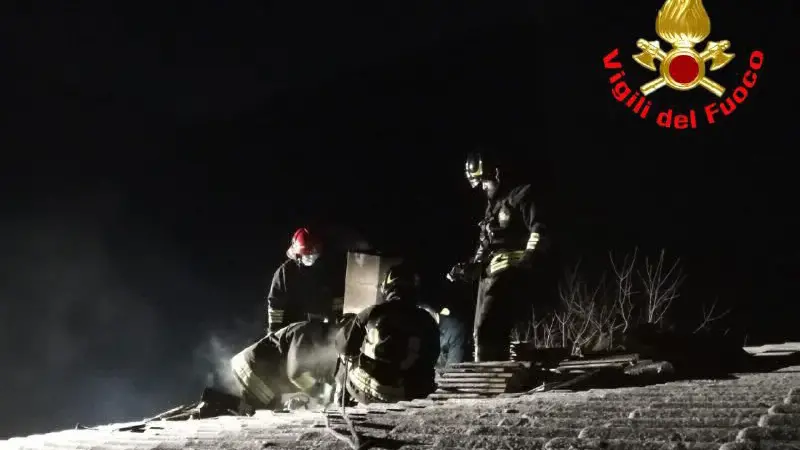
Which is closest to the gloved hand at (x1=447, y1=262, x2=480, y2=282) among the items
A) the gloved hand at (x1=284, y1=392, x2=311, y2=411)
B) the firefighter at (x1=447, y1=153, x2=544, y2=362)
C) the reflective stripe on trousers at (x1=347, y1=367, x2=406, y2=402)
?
the firefighter at (x1=447, y1=153, x2=544, y2=362)

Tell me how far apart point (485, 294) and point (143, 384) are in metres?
33.3

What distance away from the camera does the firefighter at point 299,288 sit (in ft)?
27.8

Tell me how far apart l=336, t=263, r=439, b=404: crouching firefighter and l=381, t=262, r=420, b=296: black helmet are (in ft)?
0.04

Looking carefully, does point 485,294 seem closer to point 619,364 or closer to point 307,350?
point 619,364

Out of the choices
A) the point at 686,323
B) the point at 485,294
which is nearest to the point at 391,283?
the point at 485,294

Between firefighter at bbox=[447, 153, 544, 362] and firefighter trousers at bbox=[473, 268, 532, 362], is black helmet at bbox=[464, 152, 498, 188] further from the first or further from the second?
firefighter trousers at bbox=[473, 268, 532, 362]

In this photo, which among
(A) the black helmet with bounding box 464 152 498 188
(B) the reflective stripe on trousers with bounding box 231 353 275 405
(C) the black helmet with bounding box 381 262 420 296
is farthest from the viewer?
(B) the reflective stripe on trousers with bounding box 231 353 275 405

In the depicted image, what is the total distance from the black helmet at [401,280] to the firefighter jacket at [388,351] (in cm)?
14

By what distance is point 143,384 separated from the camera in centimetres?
3550

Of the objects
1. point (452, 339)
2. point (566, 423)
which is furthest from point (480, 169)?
point (452, 339)

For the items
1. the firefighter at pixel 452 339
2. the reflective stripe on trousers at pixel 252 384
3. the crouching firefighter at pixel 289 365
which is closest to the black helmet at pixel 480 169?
the crouching firefighter at pixel 289 365

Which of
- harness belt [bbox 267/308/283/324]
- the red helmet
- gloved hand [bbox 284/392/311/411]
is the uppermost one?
the red helmet

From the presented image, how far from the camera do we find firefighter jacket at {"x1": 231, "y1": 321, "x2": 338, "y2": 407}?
7.39 m

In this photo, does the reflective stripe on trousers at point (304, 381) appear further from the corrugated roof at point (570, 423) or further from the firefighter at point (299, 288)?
the corrugated roof at point (570, 423)
